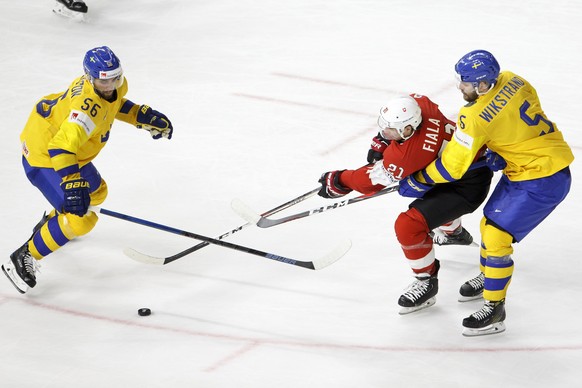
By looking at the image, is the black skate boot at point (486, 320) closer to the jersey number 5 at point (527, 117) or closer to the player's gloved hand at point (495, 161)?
the player's gloved hand at point (495, 161)

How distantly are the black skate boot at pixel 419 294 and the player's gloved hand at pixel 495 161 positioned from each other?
1.97 ft

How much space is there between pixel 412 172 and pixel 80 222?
1617 mm

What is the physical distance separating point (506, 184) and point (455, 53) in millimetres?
3504

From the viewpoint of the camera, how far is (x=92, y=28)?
342 inches

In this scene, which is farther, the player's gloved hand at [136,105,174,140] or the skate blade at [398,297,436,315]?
the player's gloved hand at [136,105,174,140]

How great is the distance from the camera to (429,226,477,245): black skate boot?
5.55m

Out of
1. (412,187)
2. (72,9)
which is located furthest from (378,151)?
(72,9)

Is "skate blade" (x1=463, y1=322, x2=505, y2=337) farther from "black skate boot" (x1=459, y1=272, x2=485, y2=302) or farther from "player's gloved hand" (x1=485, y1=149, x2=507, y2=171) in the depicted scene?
"player's gloved hand" (x1=485, y1=149, x2=507, y2=171)

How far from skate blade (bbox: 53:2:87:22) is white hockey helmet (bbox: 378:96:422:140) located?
4602 millimetres

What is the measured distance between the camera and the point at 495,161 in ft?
15.8

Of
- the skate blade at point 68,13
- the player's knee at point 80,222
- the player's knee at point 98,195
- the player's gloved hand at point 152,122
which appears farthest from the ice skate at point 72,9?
the player's knee at point 80,222

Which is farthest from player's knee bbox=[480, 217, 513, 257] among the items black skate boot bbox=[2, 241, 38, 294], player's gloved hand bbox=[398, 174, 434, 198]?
black skate boot bbox=[2, 241, 38, 294]

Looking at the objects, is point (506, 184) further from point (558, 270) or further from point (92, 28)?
point (92, 28)

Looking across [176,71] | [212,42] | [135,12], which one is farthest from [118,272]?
[135,12]
